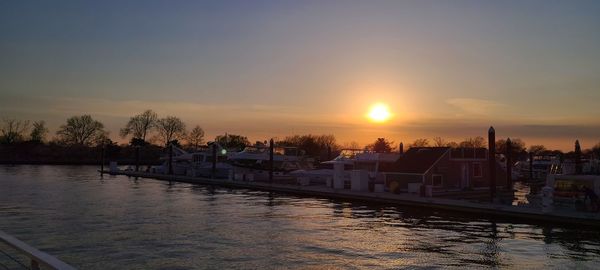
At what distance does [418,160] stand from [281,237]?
22660mm

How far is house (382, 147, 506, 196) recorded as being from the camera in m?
40.0

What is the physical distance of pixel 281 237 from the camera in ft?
68.9

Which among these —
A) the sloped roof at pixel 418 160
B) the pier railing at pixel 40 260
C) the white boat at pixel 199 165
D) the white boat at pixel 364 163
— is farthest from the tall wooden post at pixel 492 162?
the white boat at pixel 199 165

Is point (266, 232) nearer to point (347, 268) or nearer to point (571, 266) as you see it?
point (347, 268)

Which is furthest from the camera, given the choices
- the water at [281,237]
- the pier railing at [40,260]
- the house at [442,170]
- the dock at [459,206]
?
the house at [442,170]

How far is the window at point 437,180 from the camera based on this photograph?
132ft

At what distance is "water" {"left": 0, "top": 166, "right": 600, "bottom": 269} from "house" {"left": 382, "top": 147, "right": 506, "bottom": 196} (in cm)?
856

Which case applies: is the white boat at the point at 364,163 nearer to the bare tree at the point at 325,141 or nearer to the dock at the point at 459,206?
the dock at the point at 459,206

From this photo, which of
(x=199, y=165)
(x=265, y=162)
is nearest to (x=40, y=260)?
(x=265, y=162)

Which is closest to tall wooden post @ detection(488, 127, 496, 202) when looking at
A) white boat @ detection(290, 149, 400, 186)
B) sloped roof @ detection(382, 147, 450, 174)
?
sloped roof @ detection(382, 147, 450, 174)

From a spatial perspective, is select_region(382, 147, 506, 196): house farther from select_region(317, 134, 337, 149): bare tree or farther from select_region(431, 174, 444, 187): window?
select_region(317, 134, 337, 149): bare tree

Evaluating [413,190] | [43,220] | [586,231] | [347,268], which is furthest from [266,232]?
[413,190]

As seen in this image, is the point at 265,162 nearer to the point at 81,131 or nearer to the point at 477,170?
the point at 477,170

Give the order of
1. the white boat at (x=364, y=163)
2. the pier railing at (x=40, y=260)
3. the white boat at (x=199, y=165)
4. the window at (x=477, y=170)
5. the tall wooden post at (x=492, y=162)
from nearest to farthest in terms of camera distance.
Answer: the pier railing at (x=40, y=260) → the tall wooden post at (x=492, y=162) → the window at (x=477, y=170) → the white boat at (x=364, y=163) → the white boat at (x=199, y=165)
